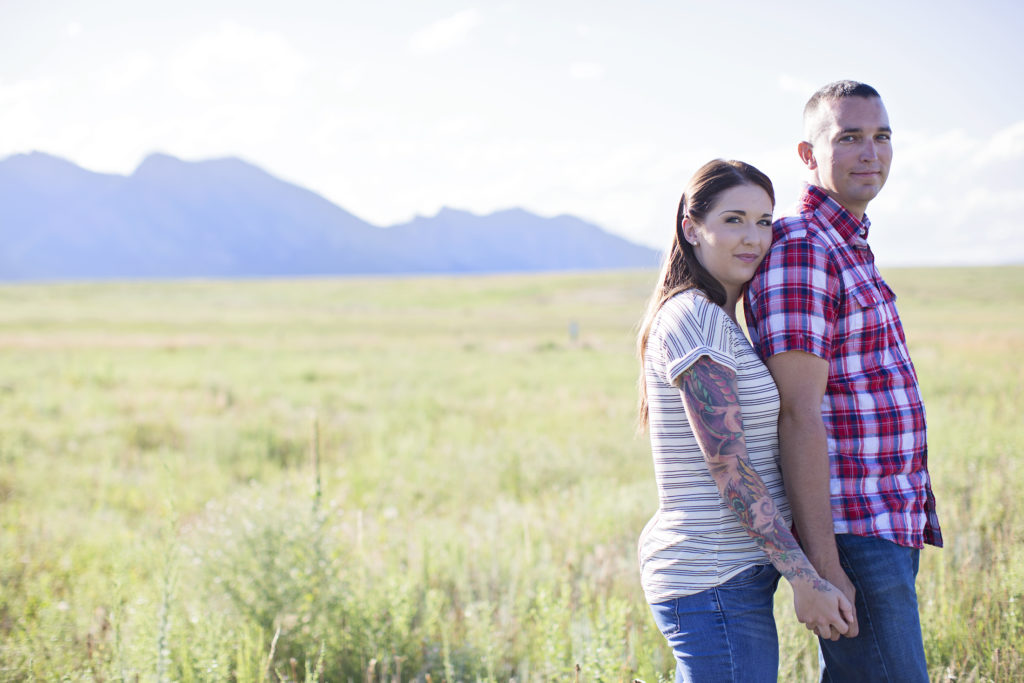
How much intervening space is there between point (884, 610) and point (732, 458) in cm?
62

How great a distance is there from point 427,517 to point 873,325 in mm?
4488

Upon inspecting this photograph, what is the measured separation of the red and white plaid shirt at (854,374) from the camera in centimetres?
180

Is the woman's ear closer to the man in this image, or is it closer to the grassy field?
the man

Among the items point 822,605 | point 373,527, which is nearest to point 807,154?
point 822,605

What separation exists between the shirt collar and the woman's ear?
364 mm

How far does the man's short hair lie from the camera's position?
1993 millimetres

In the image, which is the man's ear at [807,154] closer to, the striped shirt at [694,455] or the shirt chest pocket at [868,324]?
the shirt chest pocket at [868,324]

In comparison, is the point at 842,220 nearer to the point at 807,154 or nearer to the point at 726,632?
the point at 807,154

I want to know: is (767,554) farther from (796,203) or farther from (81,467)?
(81,467)

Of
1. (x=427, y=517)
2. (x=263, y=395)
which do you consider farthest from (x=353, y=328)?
(x=427, y=517)

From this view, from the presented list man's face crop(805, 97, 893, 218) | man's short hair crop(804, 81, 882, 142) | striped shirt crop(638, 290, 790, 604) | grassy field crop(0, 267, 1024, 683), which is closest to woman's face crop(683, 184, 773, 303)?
striped shirt crop(638, 290, 790, 604)

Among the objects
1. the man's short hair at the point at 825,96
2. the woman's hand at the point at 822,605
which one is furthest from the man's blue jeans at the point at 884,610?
the man's short hair at the point at 825,96

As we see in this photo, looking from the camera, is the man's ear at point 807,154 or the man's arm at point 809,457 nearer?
the man's arm at point 809,457

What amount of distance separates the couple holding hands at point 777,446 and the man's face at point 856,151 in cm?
2
